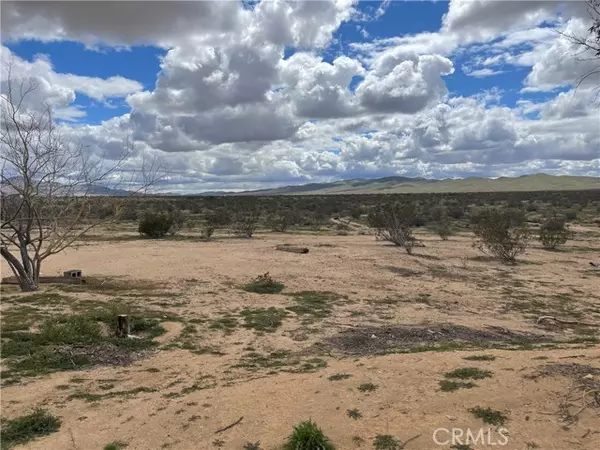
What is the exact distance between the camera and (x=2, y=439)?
19.2 feet

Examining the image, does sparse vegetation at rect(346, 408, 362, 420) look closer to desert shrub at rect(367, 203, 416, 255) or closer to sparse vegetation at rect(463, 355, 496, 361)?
sparse vegetation at rect(463, 355, 496, 361)

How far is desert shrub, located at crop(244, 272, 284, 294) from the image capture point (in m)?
14.7

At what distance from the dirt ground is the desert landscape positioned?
30mm

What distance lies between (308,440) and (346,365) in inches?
100

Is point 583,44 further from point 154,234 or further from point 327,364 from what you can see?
point 154,234

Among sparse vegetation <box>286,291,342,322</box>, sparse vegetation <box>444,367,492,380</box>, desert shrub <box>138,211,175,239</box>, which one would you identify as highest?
desert shrub <box>138,211,175,239</box>

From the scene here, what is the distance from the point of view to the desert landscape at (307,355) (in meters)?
5.65

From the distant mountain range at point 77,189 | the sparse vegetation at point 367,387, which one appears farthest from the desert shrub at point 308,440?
the distant mountain range at point 77,189

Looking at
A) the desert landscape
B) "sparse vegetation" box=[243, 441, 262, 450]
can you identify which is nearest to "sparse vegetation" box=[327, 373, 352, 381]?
the desert landscape

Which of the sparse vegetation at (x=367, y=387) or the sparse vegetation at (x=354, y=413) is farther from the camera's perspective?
the sparse vegetation at (x=367, y=387)

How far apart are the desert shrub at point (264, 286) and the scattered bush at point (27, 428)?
27.9 feet

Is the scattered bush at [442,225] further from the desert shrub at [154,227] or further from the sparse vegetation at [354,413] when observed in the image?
the sparse vegetation at [354,413]

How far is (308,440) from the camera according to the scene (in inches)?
205

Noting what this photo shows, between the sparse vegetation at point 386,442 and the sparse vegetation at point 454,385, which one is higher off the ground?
the sparse vegetation at point 454,385
